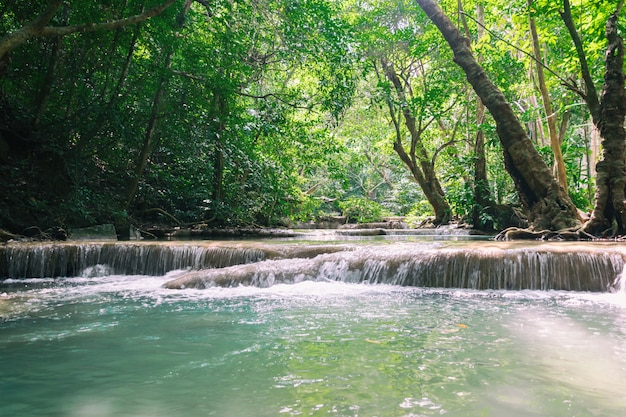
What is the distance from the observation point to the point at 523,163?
10039mm

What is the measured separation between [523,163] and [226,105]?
745cm

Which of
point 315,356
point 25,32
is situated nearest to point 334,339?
point 315,356

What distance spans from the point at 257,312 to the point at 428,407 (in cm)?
268

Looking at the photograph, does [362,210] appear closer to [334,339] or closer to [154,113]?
[154,113]

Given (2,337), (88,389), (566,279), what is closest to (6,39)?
(2,337)

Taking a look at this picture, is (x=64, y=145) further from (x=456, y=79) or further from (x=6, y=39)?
(x=456, y=79)

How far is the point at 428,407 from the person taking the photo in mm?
2090

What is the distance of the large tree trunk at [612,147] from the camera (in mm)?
8414

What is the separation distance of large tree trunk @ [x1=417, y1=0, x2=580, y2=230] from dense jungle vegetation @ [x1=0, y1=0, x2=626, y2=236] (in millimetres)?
30

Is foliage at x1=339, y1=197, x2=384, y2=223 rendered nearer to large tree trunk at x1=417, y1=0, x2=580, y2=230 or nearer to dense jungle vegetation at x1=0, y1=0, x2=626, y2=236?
dense jungle vegetation at x1=0, y1=0, x2=626, y2=236

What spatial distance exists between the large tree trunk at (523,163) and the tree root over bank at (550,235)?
0.24 meters

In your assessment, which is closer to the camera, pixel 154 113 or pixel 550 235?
pixel 550 235

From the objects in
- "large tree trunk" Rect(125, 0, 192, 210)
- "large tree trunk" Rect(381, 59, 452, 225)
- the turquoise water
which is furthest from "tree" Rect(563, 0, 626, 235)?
"large tree trunk" Rect(125, 0, 192, 210)

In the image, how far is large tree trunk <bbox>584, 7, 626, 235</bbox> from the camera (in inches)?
331
